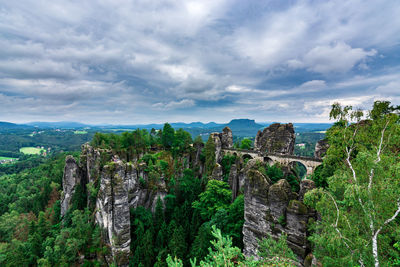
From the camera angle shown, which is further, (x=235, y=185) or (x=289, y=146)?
(x=289, y=146)

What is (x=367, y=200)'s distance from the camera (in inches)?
365

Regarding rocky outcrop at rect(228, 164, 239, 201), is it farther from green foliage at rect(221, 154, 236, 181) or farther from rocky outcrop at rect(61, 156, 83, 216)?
rocky outcrop at rect(61, 156, 83, 216)

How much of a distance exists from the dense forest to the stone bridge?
2399 millimetres

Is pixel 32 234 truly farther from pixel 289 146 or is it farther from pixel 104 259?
pixel 289 146

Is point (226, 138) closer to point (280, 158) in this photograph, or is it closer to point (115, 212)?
point (280, 158)

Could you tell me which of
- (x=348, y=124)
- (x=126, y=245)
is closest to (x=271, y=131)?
(x=348, y=124)

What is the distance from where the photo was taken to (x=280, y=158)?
125ft

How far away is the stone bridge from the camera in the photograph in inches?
1313

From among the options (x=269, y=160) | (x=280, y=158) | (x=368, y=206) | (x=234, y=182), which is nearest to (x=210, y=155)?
(x=234, y=182)

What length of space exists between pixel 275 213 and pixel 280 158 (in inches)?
893

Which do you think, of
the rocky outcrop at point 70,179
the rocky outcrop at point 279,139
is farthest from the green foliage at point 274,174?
the rocky outcrop at point 70,179

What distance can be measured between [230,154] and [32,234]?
47103 mm

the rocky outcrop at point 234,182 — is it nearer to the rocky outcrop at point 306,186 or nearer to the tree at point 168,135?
the rocky outcrop at point 306,186

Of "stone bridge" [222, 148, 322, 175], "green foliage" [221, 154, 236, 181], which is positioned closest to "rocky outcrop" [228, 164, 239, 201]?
"green foliage" [221, 154, 236, 181]
